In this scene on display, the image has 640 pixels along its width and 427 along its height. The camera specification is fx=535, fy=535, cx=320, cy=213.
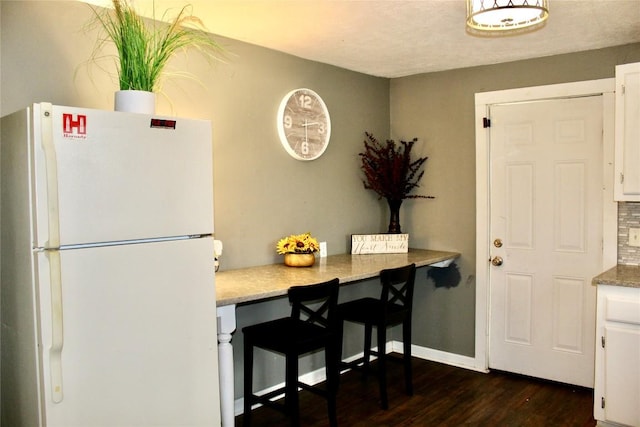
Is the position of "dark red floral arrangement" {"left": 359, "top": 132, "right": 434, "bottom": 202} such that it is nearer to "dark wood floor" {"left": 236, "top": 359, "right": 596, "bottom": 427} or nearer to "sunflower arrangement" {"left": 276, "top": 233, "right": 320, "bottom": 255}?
"sunflower arrangement" {"left": 276, "top": 233, "right": 320, "bottom": 255}

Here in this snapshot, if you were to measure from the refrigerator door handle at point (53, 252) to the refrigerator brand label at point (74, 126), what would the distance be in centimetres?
4

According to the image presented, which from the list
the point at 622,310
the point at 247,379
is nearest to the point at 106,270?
the point at 247,379

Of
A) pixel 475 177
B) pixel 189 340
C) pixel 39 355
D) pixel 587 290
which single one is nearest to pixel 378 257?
pixel 475 177

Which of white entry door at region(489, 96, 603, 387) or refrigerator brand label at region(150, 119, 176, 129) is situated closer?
refrigerator brand label at region(150, 119, 176, 129)

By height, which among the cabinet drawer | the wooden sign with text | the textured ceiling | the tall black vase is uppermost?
the textured ceiling

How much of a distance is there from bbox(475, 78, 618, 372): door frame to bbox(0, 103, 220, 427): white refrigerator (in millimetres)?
2335

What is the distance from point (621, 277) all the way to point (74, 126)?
9.16 feet

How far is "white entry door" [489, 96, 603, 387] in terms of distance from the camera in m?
3.50

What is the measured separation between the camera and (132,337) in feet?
6.56

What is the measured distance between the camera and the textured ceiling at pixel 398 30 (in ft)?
8.55

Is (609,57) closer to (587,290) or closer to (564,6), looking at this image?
(564,6)

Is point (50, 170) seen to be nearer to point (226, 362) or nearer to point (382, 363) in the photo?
point (226, 362)

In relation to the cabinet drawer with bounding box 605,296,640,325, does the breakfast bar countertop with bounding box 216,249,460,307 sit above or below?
above

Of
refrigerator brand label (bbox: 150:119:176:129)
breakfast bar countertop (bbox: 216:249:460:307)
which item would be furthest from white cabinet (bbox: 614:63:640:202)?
refrigerator brand label (bbox: 150:119:176:129)
